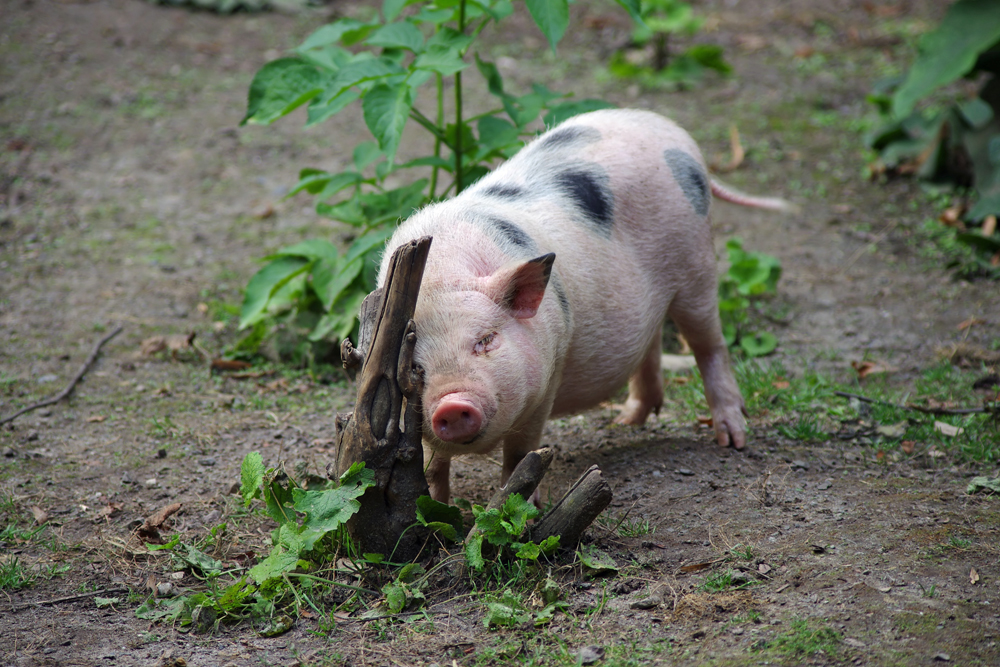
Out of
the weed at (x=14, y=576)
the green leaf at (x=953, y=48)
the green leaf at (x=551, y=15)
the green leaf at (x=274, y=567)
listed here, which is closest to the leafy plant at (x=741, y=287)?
the green leaf at (x=953, y=48)

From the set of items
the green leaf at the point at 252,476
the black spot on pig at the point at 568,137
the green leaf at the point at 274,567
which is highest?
the black spot on pig at the point at 568,137

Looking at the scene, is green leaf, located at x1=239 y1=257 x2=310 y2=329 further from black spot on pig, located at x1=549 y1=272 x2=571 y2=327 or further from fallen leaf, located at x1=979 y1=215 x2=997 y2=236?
fallen leaf, located at x1=979 y1=215 x2=997 y2=236

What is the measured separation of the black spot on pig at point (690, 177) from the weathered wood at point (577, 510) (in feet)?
4.93

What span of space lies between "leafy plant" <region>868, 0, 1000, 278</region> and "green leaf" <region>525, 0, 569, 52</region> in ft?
11.4

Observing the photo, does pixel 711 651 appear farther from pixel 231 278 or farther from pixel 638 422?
pixel 231 278

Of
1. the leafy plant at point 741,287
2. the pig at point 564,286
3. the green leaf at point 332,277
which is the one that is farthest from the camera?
the leafy plant at point 741,287

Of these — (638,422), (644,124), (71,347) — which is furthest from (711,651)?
(71,347)

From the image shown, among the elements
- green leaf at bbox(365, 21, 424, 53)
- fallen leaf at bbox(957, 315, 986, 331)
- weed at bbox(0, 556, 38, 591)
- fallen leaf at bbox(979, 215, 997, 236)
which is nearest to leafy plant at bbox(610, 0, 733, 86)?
fallen leaf at bbox(979, 215, 997, 236)

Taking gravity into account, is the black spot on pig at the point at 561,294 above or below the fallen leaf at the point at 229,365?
above

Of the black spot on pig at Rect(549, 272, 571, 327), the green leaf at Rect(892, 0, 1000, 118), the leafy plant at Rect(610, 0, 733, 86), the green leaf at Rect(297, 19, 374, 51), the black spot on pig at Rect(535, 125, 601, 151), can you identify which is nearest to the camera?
the black spot on pig at Rect(549, 272, 571, 327)

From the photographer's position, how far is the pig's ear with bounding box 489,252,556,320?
9.28 ft

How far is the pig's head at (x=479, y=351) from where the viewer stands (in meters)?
2.75

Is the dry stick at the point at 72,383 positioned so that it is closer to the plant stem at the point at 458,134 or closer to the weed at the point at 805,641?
the plant stem at the point at 458,134

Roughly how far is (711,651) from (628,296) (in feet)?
5.02
